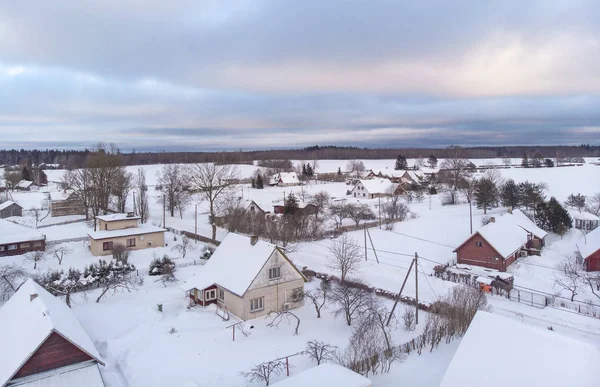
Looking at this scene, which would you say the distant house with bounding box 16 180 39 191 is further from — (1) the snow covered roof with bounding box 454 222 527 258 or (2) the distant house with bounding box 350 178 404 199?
(1) the snow covered roof with bounding box 454 222 527 258

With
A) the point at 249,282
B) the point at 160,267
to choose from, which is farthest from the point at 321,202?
the point at 249,282

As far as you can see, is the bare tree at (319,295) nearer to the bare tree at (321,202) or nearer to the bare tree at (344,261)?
the bare tree at (344,261)

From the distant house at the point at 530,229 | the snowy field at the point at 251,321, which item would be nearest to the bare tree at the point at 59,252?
the snowy field at the point at 251,321

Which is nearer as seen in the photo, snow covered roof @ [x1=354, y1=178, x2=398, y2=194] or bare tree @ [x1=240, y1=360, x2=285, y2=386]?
bare tree @ [x1=240, y1=360, x2=285, y2=386]

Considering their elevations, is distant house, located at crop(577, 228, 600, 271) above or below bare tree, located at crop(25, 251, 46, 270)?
above

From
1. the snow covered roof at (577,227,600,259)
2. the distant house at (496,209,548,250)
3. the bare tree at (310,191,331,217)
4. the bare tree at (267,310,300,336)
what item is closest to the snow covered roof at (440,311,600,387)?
the bare tree at (267,310,300,336)

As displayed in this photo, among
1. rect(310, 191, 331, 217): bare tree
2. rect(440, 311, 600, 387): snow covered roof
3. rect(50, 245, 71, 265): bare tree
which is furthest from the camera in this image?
rect(310, 191, 331, 217): bare tree
